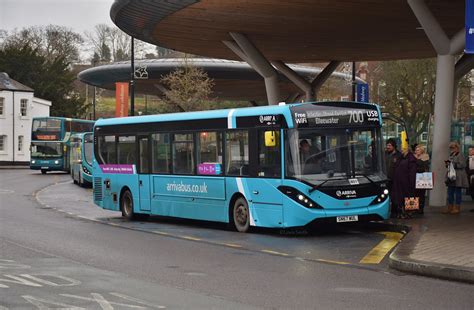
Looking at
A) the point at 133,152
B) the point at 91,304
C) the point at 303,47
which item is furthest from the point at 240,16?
the point at 91,304

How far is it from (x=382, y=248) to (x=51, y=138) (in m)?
44.4

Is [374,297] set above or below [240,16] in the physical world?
below

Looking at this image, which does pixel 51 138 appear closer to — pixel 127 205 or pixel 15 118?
pixel 15 118

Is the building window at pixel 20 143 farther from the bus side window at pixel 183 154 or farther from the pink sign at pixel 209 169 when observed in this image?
the pink sign at pixel 209 169

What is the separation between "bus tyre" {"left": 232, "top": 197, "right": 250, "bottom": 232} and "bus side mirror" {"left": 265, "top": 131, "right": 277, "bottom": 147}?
5.03 feet

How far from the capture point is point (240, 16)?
79.4ft

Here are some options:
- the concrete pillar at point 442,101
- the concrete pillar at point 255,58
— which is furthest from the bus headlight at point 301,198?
the concrete pillar at point 255,58

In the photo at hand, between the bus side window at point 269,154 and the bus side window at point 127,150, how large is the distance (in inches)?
212

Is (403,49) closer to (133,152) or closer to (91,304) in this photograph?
(133,152)

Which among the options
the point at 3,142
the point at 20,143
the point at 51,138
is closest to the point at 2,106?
the point at 3,142

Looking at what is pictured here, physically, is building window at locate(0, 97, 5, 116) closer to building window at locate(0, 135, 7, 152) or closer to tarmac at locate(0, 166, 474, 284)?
building window at locate(0, 135, 7, 152)

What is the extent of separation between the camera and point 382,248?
13422 mm

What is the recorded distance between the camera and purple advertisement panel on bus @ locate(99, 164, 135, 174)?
66.8ft

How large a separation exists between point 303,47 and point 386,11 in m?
9.49
